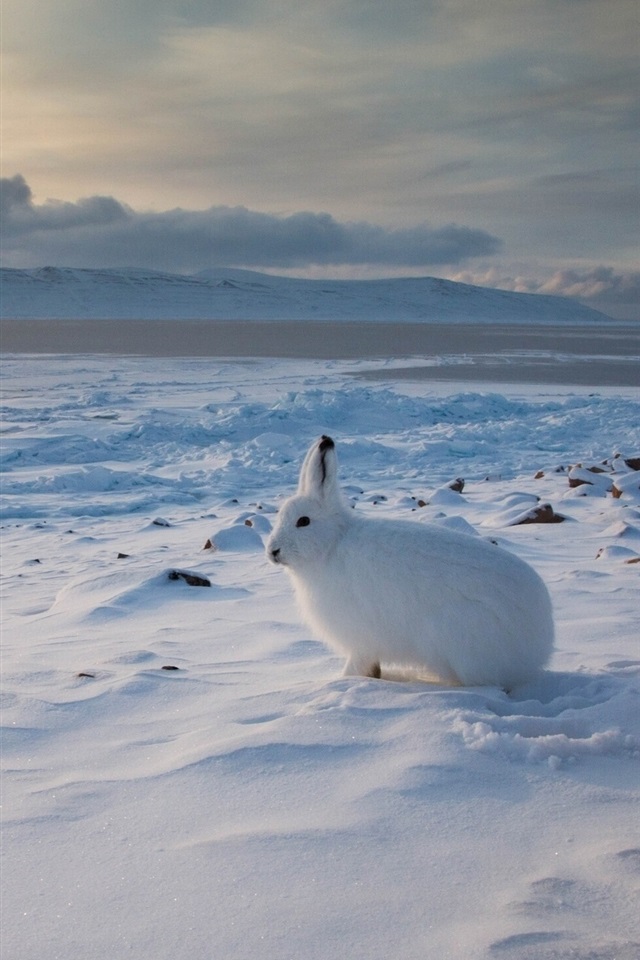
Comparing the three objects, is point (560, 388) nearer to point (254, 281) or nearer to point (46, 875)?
point (46, 875)

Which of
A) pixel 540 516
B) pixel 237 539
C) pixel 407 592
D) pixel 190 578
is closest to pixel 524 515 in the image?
pixel 540 516

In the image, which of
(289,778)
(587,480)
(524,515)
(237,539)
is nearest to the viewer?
(289,778)

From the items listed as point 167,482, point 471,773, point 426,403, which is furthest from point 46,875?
point 426,403

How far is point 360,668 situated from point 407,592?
33 centimetres

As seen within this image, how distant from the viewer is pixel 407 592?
9.02 feet

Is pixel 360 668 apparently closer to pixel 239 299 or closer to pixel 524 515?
pixel 524 515

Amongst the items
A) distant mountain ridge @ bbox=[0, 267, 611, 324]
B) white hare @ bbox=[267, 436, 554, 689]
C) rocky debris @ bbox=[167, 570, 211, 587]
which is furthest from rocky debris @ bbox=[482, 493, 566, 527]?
distant mountain ridge @ bbox=[0, 267, 611, 324]

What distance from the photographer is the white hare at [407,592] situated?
2.67m

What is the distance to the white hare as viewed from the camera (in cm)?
267

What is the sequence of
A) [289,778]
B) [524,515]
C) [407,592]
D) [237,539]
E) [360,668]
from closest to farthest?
1. [289,778]
2. [407,592]
3. [360,668]
4. [237,539]
5. [524,515]

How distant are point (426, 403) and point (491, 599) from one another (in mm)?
12561

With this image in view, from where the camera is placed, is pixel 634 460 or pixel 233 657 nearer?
pixel 233 657

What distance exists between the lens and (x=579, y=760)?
6.70ft

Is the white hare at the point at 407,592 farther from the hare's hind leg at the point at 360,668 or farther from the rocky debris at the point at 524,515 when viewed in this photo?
the rocky debris at the point at 524,515
